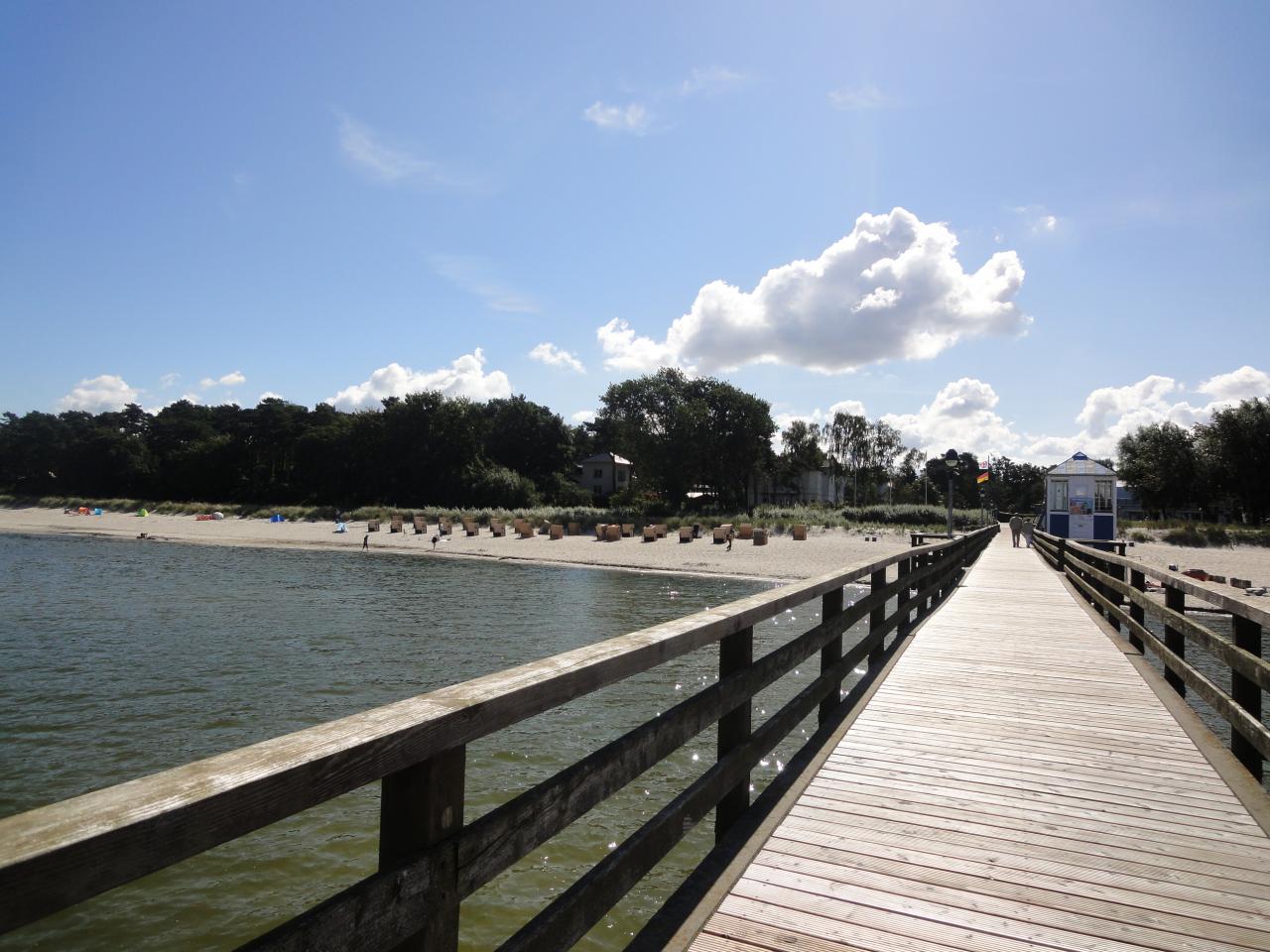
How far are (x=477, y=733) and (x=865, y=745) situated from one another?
3.36 metres

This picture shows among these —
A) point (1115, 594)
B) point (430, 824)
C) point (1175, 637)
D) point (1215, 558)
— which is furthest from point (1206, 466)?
point (430, 824)

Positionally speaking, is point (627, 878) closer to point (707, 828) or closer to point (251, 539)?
point (707, 828)

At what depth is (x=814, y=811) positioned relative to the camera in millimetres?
3477

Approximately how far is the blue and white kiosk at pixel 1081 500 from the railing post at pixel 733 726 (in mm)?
23466

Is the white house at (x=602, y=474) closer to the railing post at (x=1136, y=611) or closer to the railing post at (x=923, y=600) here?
the railing post at (x=923, y=600)

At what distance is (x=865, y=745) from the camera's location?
443 cm

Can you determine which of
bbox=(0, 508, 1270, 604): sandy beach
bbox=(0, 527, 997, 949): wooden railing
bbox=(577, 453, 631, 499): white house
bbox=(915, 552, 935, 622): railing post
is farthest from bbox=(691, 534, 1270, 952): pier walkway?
bbox=(577, 453, 631, 499): white house

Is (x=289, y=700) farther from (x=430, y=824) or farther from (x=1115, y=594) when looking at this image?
(x=1115, y=594)

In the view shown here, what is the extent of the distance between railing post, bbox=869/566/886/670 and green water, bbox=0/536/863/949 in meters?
1.49

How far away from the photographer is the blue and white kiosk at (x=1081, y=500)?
75.6 ft

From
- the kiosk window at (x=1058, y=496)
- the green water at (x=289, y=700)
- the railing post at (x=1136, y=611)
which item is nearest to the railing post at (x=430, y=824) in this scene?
the green water at (x=289, y=700)

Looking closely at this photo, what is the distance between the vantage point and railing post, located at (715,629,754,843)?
334 cm

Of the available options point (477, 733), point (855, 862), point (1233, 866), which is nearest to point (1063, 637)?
point (1233, 866)

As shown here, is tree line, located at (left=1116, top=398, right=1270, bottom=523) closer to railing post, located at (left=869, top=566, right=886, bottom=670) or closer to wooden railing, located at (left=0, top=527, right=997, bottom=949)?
railing post, located at (left=869, top=566, right=886, bottom=670)
